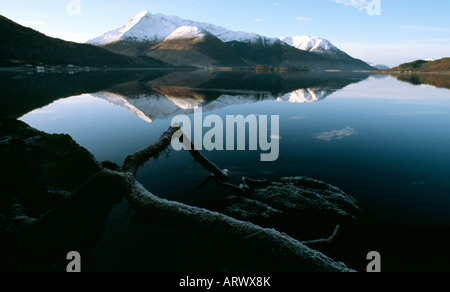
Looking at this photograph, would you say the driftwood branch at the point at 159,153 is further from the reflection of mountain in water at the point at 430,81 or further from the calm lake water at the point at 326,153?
the reflection of mountain in water at the point at 430,81

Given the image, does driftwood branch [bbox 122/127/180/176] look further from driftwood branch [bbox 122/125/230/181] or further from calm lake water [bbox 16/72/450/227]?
calm lake water [bbox 16/72/450/227]

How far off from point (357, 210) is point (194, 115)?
21751 millimetres

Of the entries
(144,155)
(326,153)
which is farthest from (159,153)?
(326,153)

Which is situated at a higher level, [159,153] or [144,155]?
[144,155]

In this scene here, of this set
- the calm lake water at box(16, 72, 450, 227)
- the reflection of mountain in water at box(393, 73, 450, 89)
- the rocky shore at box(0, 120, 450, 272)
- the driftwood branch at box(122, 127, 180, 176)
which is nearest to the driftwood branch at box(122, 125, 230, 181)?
the driftwood branch at box(122, 127, 180, 176)

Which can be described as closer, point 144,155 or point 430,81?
point 144,155

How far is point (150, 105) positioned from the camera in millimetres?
34094

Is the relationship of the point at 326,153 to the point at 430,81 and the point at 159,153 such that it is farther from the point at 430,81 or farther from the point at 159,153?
the point at 430,81

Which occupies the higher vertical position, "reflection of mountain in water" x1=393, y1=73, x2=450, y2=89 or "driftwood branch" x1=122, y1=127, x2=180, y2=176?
"reflection of mountain in water" x1=393, y1=73, x2=450, y2=89
